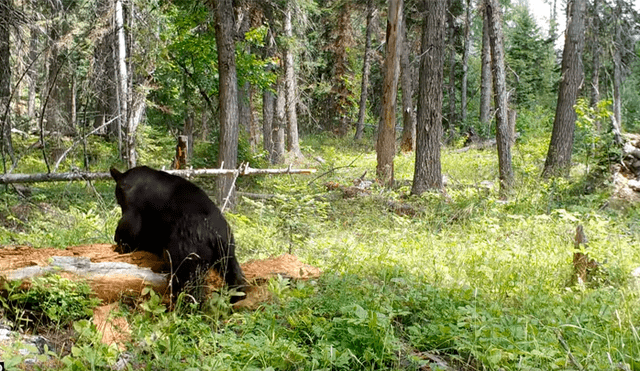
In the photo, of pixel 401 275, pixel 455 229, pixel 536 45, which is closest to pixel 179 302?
pixel 401 275

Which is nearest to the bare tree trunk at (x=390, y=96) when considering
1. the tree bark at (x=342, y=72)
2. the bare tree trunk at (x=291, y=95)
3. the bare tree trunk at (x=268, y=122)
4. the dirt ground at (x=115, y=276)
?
the bare tree trunk at (x=291, y=95)

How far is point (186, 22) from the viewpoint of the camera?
1407 cm

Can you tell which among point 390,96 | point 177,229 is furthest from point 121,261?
point 390,96

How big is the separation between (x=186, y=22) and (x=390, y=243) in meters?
9.66

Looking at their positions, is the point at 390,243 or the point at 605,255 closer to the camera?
the point at 605,255

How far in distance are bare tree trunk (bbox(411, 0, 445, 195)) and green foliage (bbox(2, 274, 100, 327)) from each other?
1017 cm

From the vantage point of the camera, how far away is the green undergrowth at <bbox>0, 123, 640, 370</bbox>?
356 cm

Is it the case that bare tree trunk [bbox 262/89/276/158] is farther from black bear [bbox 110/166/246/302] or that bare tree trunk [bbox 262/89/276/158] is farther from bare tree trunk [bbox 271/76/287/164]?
black bear [bbox 110/166/246/302]

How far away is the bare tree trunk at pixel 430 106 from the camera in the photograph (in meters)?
13.5

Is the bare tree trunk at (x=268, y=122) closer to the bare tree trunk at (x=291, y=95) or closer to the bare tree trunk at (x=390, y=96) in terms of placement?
the bare tree trunk at (x=291, y=95)

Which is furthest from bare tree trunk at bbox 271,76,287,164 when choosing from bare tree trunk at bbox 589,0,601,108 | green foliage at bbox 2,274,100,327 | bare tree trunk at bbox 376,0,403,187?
green foliage at bbox 2,274,100,327

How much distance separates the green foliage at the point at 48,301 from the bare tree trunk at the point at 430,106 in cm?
1017

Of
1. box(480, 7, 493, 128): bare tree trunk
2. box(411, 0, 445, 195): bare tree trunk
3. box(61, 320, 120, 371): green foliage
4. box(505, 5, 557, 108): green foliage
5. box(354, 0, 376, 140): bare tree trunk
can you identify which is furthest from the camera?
box(505, 5, 557, 108): green foliage

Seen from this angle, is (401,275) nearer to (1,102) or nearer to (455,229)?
(455,229)
